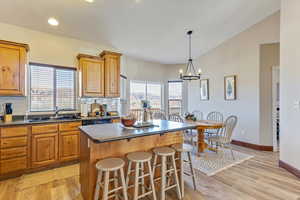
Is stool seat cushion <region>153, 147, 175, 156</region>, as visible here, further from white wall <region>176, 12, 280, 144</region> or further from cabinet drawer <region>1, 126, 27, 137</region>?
white wall <region>176, 12, 280, 144</region>

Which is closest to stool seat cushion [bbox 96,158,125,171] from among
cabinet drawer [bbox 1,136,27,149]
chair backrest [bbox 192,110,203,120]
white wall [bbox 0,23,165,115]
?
cabinet drawer [bbox 1,136,27,149]

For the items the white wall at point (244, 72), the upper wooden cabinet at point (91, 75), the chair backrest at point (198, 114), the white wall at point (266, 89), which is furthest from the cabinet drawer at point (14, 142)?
the white wall at point (266, 89)

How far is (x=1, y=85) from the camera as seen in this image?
278cm

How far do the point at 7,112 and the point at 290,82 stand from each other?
535 centimetres

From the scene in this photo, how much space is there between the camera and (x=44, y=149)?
295 centimetres

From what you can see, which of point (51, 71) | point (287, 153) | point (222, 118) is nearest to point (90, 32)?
point (51, 71)

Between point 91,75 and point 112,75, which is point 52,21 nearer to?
point 91,75

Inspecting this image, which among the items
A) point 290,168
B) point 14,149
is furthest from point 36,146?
point 290,168

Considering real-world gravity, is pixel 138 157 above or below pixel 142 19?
below

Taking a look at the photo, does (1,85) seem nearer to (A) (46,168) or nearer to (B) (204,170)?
(A) (46,168)

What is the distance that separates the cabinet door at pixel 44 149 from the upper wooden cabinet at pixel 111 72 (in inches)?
60.2

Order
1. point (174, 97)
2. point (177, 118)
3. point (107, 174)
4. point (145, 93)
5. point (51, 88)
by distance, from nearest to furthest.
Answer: point (107, 174) → point (51, 88) → point (177, 118) → point (145, 93) → point (174, 97)

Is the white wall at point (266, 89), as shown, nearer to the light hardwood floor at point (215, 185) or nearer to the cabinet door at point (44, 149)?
the light hardwood floor at point (215, 185)

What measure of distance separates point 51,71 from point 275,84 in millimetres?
5686
